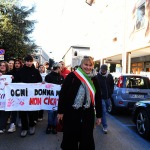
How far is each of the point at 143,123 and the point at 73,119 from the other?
130 inches

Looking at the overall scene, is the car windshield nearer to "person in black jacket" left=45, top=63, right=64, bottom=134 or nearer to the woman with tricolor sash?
Result: "person in black jacket" left=45, top=63, right=64, bottom=134

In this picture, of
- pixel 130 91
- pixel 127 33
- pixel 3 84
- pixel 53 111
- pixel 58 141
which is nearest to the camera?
pixel 58 141

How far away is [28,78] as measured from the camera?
6574 mm

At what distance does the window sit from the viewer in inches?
671

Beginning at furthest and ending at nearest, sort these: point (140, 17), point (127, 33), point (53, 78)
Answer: point (127, 33), point (140, 17), point (53, 78)

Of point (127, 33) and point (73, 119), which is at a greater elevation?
point (127, 33)

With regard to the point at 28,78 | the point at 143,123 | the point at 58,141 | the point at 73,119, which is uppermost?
the point at 28,78

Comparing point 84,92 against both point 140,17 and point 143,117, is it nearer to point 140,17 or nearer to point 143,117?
point 143,117

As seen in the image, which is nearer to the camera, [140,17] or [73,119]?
[73,119]

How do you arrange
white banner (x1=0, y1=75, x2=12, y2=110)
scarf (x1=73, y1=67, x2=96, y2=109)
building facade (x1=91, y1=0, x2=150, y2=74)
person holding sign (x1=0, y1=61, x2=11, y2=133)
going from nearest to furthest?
scarf (x1=73, y1=67, x2=96, y2=109) < person holding sign (x1=0, y1=61, x2=11, y2=133) < white banner (x1=0, y1=75, x2=12, y2=110) < building facade (x1=91, y1=0, x2=150, y2=74)

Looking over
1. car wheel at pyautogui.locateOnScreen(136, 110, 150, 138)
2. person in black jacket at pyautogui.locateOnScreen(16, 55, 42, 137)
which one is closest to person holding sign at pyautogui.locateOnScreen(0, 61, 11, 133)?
person in black jacket at pyautogui.locateOnScreen(16, 55, 42, 137)

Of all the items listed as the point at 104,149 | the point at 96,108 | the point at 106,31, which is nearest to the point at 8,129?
the point at 104,149

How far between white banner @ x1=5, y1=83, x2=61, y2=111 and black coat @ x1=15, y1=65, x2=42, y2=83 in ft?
0.39

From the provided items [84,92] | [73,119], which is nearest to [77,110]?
[73,119]
